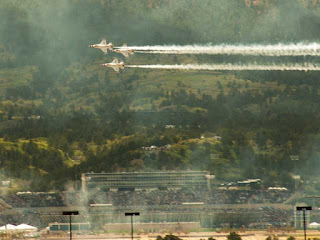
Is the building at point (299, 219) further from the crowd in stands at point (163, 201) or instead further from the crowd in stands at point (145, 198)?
the crowd in stands at point (145, 198)

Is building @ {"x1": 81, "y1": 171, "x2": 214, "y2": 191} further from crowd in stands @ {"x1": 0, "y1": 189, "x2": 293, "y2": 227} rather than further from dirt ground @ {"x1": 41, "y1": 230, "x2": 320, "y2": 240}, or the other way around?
dirt ground @ {"x1": 41, "y1": 230, "x2": 320, "y2": 240}

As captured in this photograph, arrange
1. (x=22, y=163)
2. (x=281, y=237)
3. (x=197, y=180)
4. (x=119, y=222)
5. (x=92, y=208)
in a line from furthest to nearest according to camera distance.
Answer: (x=22, y=163), (x=197, y=180), (x=92, y=208), (x=119, y=222), (x=281, y=237)

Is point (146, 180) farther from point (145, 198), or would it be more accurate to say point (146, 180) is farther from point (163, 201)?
point (163, 201)

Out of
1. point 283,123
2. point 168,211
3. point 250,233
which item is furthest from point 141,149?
point 250,233

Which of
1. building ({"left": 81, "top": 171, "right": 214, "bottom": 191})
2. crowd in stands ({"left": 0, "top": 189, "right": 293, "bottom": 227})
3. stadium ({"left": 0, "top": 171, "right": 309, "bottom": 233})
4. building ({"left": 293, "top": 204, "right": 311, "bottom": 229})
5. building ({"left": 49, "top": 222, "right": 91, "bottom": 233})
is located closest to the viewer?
building ({"left": 49, "top": 222, "right": 91, "bottom": 233})

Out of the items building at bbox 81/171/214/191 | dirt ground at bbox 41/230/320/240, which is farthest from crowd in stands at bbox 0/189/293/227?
dirt ground at bbox 41/230/320/240

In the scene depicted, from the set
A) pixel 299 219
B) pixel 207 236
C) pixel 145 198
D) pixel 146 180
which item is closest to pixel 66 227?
pixel 207 236

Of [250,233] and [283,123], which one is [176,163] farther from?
[250,233]

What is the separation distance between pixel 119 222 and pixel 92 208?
14807 millimetres

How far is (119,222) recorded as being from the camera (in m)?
153

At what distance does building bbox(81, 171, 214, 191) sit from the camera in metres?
177

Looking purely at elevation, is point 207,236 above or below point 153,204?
below

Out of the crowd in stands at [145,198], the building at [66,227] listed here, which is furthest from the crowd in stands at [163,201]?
the building at [66,227]

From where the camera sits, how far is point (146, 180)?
180m
